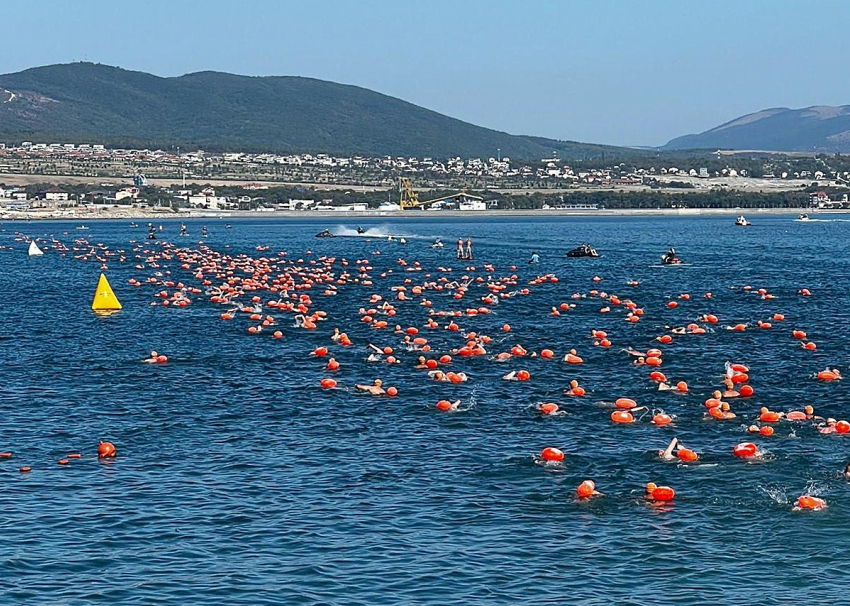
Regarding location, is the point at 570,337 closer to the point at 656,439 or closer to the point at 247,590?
the point at 656,439

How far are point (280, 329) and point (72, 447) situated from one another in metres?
27.7

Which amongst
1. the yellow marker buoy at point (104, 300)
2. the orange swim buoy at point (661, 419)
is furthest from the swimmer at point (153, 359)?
the orange swim buoy at point (661, 419)

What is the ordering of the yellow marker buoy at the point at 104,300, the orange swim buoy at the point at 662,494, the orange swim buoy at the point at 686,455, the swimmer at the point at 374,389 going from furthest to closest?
the yellow marker buoy at the point at 104,300
the swimmer at the point at 374,389
the orange swim buoy at the point at 686,455
the orange swim buoy at the point at 662,494

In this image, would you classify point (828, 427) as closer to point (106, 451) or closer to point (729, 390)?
point (729, 390)

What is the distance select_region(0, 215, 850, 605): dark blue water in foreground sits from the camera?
25344mm

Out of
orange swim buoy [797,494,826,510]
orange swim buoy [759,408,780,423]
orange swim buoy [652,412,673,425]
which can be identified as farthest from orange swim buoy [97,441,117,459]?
orange swim buoy [759,408,780,423]

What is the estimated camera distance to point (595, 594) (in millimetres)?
24453

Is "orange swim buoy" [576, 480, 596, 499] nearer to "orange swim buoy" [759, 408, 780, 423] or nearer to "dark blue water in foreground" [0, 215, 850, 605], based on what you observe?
"dark blue water in foreground" [0, 215, 850, 605]

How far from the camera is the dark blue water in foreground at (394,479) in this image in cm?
2534

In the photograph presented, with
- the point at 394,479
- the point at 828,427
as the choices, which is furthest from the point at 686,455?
the point at 394,479

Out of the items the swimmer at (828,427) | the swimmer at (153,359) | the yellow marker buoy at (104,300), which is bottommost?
the swimmer at (828,427)

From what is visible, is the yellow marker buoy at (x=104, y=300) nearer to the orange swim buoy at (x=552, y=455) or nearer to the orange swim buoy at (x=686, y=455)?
the orange swim buoy at (x=552, y=455)

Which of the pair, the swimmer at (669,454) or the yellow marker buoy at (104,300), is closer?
the swimmer at (669,454)

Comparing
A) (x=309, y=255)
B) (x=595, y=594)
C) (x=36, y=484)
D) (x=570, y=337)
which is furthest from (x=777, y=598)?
(x=309, y=255)
